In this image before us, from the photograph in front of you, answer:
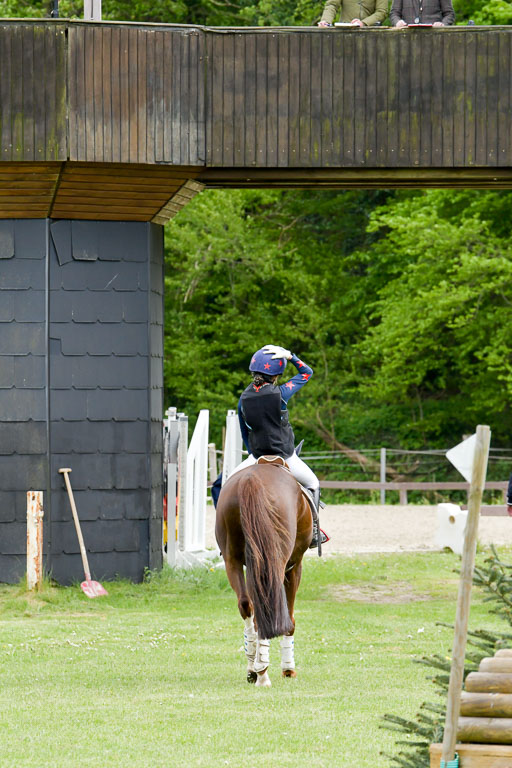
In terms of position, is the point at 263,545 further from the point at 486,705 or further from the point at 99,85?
the point at 99,85

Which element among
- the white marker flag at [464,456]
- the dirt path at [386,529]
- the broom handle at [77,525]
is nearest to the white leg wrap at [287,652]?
the white marker flag at [464,456]

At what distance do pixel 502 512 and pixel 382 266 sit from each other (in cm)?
1092

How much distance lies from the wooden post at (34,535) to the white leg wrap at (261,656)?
184 inches

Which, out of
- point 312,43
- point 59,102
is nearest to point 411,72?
point 312,43

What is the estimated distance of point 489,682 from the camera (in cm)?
413

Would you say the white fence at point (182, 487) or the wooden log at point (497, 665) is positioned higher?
the wooden log at point (497, 665)

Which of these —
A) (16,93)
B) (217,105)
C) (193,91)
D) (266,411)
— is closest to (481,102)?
(217,105)

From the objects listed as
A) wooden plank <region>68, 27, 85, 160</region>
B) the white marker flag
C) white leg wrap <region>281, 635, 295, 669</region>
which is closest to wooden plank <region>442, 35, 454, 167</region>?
wooden plank <region>68, 27, 85, 160</region>

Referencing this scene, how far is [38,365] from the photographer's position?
13.3 meters

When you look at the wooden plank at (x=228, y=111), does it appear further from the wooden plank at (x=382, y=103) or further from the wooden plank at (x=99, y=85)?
the wooden plank at (x=382, y=103)

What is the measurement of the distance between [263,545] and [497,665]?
13.4 ft

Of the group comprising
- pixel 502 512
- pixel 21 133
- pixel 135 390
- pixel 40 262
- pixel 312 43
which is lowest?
pixel 502 512

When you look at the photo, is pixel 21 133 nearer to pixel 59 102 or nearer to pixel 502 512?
pixel 59 102

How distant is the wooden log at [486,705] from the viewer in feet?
13.2
